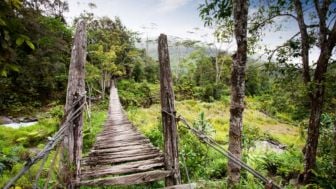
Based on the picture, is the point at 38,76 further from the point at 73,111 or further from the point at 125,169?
the point at 73,111

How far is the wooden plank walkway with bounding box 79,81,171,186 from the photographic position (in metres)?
4.18

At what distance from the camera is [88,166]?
518 cm

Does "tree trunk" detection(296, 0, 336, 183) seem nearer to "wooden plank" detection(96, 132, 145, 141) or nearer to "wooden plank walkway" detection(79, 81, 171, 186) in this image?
"wooden plank walkway" detection(79, 81, 171, 186)

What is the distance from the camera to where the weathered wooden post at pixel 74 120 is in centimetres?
377

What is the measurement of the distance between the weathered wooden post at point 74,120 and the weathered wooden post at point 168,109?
3.84 feet

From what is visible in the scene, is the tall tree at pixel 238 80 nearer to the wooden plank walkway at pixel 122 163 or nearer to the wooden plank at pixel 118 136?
the wooden plank walkway at pixel 122 163

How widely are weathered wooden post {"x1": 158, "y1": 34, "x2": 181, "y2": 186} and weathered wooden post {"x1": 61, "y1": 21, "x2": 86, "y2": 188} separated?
1171 millimetres

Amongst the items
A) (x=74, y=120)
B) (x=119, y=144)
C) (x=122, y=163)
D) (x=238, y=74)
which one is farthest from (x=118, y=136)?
(x=238, y=74)

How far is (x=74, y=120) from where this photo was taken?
159 inches

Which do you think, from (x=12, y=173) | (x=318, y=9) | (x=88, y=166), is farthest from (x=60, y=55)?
(x=318, y=9)

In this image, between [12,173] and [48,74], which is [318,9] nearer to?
[12,173]

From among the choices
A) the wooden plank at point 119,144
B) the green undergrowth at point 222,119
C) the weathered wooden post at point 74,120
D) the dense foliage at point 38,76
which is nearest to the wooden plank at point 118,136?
the wooden plank at point 119,144

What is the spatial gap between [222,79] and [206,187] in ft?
121

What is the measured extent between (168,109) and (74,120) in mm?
1376
